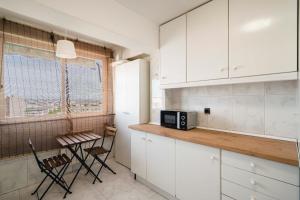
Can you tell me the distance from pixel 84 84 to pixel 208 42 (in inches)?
89.3

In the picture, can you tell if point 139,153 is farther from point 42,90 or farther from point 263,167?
point 42,90

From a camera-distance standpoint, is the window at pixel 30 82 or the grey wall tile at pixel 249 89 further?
the window at pixel 30 82

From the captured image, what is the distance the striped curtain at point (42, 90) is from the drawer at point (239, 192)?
2.42 meters

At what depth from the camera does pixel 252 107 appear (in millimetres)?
1754

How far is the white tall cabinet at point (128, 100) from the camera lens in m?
2.71

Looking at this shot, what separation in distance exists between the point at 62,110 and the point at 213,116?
249cm

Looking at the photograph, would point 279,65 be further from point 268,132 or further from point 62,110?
point 62,110

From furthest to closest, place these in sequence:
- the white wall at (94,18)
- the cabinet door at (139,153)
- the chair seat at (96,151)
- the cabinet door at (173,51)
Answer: the chair seat at (96,151), the cabinet door at (139,153), the cabinet door at (173,51), the white wall at (94,18)

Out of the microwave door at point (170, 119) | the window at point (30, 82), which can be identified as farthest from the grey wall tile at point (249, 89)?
the window at point (30, 82)

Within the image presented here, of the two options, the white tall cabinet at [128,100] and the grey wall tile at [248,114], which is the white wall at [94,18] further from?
the grey wall tile at [248,114]

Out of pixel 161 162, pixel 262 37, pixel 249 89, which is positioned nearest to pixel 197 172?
pixel 161 162

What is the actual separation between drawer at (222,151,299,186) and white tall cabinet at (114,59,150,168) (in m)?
1.60

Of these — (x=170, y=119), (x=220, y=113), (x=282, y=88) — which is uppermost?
(x=282, y=88)

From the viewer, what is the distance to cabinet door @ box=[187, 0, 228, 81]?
1691mm
